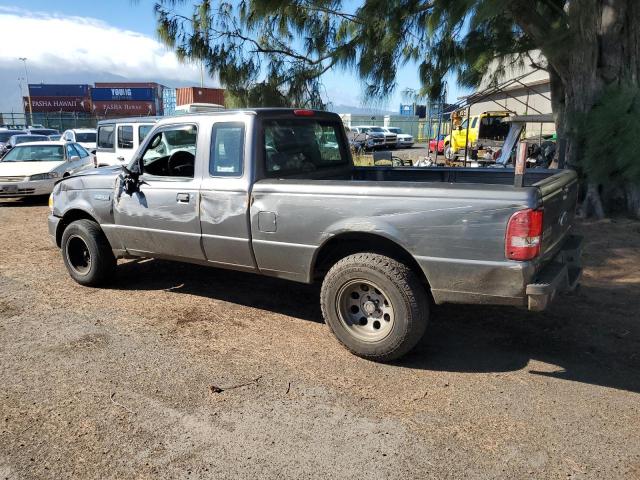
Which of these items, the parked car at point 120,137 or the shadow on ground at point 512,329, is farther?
the parked car at point 120,137

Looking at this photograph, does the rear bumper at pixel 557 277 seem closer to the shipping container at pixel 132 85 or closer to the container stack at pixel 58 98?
the shipping container at pixel 132 85

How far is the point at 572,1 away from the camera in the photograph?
6113 mm

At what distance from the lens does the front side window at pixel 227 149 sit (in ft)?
14.6

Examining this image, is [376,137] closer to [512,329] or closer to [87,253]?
[87,253]

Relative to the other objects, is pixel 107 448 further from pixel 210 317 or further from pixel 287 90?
pixel 287 90

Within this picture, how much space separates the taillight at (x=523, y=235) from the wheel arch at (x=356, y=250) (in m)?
0.64

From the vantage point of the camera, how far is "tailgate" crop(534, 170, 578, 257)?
3486mm

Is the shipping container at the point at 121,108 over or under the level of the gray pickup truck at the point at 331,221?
over

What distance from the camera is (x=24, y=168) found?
12664 mm

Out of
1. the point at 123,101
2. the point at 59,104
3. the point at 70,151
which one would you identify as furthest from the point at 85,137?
the point at 59,104

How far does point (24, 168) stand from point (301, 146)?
409 inches

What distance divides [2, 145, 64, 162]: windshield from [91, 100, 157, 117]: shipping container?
Answer: 50535mm

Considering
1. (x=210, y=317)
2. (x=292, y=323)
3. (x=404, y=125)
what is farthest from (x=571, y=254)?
(x=404, y=125)

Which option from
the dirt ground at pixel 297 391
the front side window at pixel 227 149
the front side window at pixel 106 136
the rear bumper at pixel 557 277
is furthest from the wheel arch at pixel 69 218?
the front side window at pixel 106 136
